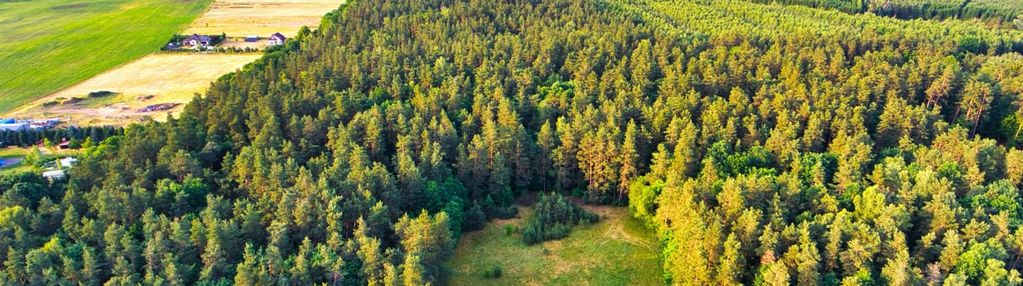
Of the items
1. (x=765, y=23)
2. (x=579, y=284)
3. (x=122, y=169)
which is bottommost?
(x=579, y=284)

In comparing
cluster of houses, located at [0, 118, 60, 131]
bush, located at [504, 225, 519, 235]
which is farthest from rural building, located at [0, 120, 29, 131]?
bush, located at [504, 225, 519, 235]

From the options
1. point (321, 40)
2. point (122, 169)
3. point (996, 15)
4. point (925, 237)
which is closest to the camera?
point (925, 237)

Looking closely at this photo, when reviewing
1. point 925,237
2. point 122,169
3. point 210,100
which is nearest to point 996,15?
Result: point 925,237

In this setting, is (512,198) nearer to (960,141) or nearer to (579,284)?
(579,284)

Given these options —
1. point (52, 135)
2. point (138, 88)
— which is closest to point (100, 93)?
point (138, 88)

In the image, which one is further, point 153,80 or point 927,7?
point 927,7

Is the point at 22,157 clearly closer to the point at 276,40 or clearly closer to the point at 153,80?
the point at 153,80

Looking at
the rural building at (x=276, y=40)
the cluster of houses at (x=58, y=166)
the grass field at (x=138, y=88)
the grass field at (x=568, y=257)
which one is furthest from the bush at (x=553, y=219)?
the rural building at (x=276, y=40)
